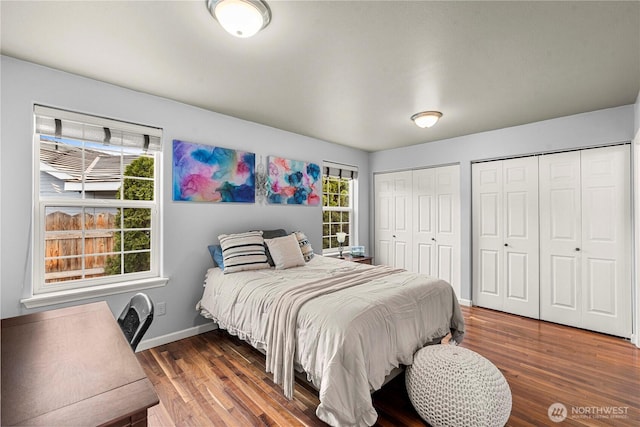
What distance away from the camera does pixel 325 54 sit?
207 cm

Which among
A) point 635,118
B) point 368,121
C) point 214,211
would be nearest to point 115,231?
point 214,211

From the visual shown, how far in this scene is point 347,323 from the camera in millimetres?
1726

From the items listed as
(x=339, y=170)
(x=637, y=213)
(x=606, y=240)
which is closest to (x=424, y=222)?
(x=339, y=170)

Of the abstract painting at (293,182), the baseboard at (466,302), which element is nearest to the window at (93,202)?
the abstract painting at (293,182)

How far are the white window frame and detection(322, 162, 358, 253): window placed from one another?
7.80 feet

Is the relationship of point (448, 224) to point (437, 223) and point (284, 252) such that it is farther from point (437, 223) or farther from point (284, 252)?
point (284, 252)

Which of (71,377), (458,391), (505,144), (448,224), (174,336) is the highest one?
(505,144)

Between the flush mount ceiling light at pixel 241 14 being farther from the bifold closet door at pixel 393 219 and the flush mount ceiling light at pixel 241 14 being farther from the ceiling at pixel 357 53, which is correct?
the bifold closet door at pixel 393 219

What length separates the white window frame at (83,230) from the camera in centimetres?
228

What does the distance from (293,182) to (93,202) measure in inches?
87.0

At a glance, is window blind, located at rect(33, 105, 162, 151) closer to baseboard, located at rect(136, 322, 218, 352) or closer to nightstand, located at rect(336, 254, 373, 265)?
baseboard, located at rect(136, 322, 218, 352)

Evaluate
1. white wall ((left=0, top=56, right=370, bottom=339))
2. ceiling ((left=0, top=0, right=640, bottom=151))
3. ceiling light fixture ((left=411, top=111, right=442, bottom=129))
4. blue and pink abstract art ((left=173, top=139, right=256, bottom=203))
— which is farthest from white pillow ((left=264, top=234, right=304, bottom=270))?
ceiling light fixture ((left=411, top=111, right=442, bottom=129))

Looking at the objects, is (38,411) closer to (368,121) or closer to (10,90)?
Answer: (10,90)

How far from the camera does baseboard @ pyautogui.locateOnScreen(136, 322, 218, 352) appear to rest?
2752 millimetres
